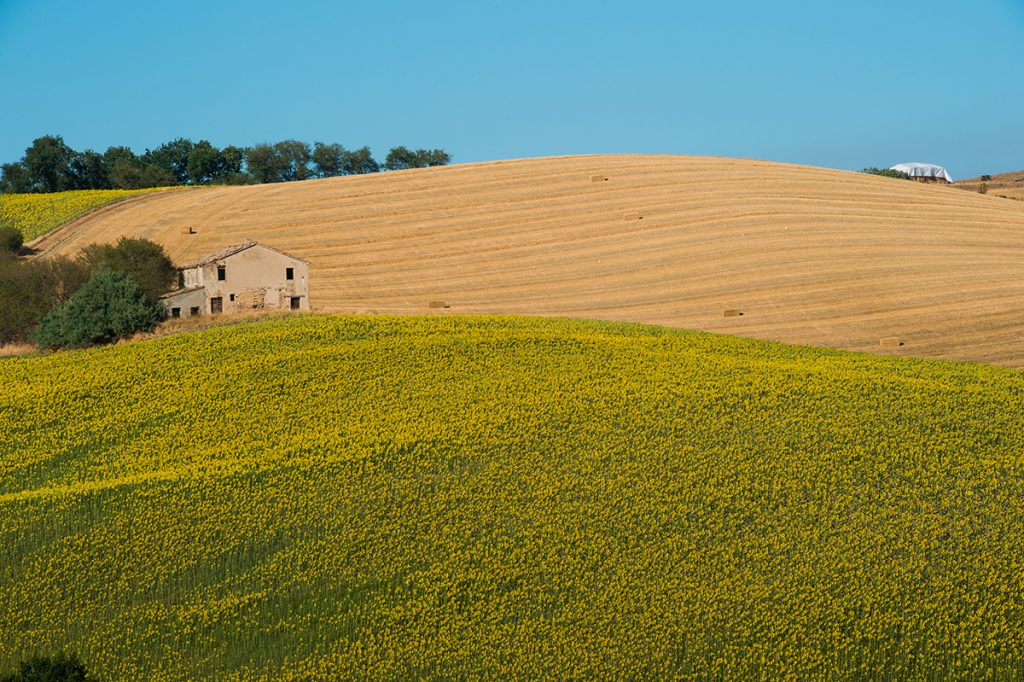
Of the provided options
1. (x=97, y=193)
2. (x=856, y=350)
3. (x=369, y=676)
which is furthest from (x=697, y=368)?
(x=97, y=193)

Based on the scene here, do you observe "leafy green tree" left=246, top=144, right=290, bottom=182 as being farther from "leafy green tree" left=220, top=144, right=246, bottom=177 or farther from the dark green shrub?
the dark green shrub

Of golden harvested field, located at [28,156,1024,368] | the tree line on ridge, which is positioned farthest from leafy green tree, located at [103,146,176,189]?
golden harvested field, located at [28,156,1024,368]

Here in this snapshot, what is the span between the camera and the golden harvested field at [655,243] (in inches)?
2277

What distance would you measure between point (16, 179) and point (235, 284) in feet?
204

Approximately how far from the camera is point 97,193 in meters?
88.1

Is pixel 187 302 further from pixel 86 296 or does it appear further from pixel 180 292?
pixel 86 296

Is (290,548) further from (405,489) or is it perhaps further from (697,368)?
(697,368)

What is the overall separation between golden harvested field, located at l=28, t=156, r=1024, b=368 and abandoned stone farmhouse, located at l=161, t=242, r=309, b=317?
12.4 feet

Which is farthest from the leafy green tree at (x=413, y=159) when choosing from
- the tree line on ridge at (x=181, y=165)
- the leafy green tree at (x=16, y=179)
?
the leafy green tree at (x=16, y=179)

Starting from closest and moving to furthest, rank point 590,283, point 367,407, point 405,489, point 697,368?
point 405,489 → point 367,407 → point 697,368 → point 590,283

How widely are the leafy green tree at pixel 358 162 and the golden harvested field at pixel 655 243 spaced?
107 ft

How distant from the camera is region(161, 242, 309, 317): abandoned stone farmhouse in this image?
54719 millimetres

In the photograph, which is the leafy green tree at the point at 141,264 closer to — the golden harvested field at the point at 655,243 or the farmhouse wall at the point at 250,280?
the farmhouse wall at the point at 250,280

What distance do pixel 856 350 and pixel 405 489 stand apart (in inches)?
1116
